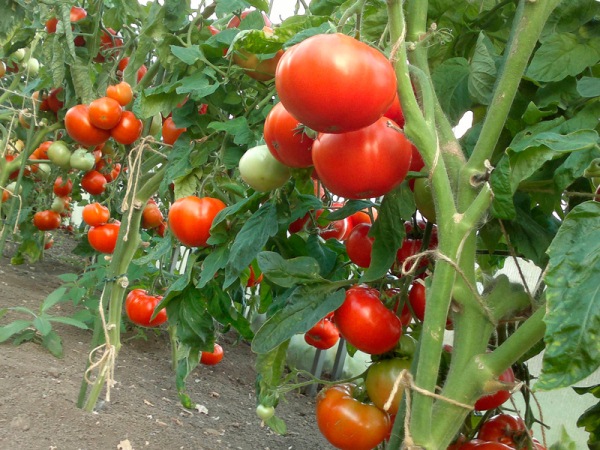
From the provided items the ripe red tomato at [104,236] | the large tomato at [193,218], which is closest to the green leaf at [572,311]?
the large tomato at [193,218]

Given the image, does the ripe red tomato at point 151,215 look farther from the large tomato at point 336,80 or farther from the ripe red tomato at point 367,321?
the large tomato at point 336,80

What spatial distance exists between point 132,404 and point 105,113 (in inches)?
31.7

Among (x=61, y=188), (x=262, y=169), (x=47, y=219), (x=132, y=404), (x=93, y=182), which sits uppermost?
(x=262, y=169)

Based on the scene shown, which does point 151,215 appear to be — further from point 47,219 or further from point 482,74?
point 482,74

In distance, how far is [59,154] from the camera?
1.87m

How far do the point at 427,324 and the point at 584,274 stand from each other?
0.11 metres

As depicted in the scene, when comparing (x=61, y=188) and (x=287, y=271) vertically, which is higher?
(x=287, y=271)

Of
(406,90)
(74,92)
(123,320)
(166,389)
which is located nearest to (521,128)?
(406,90)

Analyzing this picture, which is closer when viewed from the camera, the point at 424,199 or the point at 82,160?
the point at 424,199

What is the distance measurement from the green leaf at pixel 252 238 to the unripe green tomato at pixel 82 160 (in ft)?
3.94

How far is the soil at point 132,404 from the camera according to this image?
51.3 inches

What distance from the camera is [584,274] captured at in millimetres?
374

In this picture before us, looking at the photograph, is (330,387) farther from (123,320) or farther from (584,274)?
(123,320)

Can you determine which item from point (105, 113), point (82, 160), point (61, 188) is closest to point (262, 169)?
point (105, 113)
